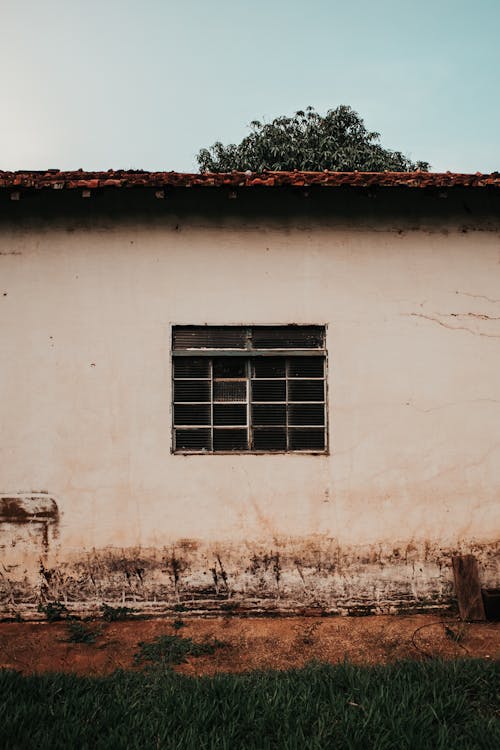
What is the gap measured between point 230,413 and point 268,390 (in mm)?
420

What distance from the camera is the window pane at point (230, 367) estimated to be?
17.7ft

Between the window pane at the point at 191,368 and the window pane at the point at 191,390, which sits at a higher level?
the window pane at the point at 191,368

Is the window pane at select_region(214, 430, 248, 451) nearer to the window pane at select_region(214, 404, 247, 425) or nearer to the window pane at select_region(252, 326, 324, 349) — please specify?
the window pane at select_region(214, 404, 247, 425)

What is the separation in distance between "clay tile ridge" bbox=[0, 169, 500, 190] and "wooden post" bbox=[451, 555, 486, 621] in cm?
339

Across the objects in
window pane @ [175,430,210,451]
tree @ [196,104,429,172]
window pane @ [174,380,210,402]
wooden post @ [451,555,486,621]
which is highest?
tree @ [196,104,429,172]

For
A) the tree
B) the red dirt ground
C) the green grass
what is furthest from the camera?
the tree

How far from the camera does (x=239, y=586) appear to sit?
521 centimetres

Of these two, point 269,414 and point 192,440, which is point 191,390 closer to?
point 192,440

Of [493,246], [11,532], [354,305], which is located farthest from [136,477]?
[493,246]

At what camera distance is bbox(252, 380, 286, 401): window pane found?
5.39 metres

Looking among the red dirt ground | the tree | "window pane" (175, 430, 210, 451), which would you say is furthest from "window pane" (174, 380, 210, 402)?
the tree

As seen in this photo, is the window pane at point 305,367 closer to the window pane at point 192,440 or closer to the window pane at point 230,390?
the window pane at point 230,390

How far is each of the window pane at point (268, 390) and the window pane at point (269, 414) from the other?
7cm

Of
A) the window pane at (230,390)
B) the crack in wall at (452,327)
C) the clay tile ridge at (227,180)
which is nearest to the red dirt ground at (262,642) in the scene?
the window pane at (230,390)
